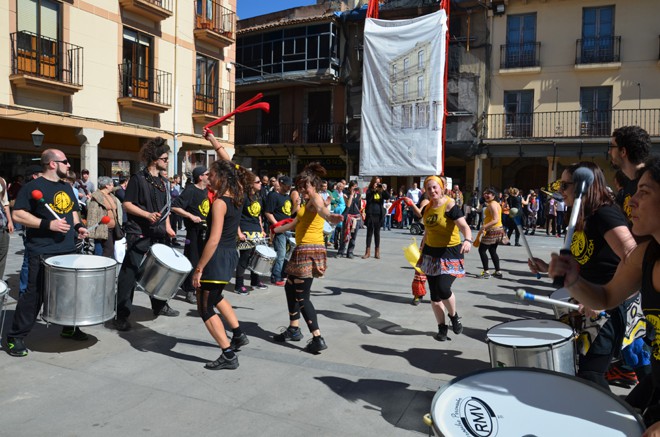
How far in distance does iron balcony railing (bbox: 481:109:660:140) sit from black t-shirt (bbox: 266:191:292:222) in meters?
17.7

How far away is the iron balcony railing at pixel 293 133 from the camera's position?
27.6 m

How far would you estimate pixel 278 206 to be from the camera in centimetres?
863

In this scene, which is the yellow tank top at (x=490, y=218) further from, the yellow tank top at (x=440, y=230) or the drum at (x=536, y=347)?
the drum at (x=536, y=347)

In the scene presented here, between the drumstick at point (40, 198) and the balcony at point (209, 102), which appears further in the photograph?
the balcony at point (209, 102)

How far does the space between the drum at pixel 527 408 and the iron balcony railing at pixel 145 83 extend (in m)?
17.2

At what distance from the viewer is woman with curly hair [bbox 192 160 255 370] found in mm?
4484

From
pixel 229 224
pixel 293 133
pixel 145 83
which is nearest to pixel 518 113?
pixel 293 133

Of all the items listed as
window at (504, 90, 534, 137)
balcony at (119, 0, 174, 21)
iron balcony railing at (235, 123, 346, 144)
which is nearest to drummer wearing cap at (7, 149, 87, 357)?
balcony at (119, 0, 174, 21)

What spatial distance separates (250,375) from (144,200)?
244cm

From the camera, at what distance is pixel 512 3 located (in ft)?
77.9

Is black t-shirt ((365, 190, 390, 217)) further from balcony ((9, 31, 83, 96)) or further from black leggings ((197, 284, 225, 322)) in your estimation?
Answer: balcony ((9, 31, 83, 96))

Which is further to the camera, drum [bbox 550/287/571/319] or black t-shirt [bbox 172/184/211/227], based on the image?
black t-shirt [bbox 172/184/211/227]

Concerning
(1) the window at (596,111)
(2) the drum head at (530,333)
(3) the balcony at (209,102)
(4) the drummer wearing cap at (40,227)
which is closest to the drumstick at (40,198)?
(4) the drummer wearing cap at (40,227)

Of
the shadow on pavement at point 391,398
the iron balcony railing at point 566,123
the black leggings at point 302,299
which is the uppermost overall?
the iron balcony railing at point 566,123
